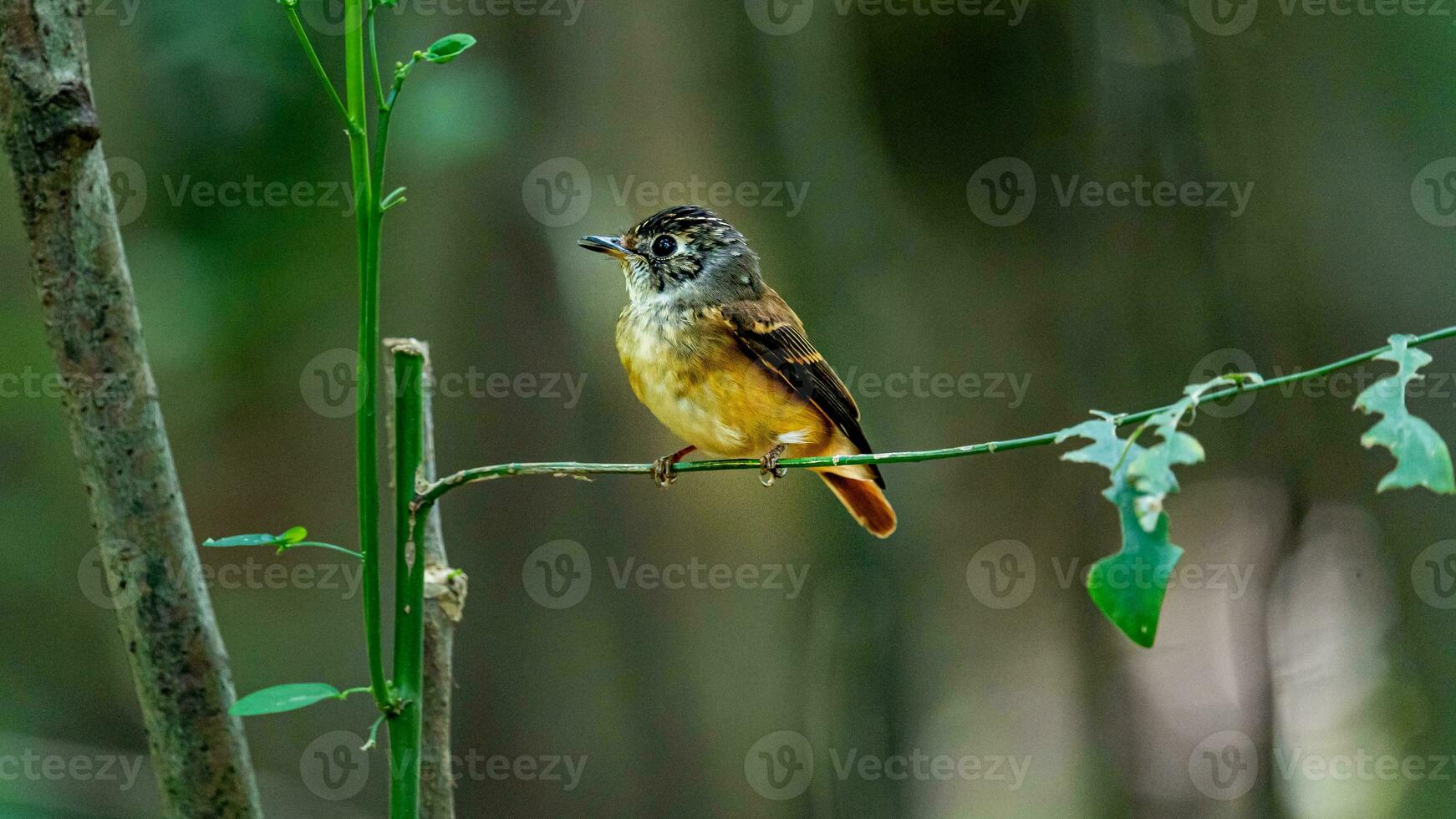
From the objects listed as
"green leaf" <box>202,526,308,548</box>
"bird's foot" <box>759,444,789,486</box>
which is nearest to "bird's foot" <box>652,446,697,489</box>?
"bird's foot" <box>759,444,789,486</box>

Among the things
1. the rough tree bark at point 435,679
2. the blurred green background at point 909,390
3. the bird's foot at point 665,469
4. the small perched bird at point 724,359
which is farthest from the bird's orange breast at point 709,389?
the blurred green background at point 909,390

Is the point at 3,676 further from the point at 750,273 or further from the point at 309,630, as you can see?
the point at 750,273

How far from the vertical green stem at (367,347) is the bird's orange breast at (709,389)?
1694mm

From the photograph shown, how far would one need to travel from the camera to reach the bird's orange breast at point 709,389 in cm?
314

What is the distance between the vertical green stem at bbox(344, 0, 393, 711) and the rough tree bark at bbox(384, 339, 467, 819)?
11.8 inches

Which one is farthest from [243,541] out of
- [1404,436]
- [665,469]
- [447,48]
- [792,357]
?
[792,357]

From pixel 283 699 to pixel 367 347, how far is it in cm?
45

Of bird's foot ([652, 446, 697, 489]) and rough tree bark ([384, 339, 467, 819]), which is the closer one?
rough tree bark ([384, 339, 467, 819])

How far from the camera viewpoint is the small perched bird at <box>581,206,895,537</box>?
316 cm

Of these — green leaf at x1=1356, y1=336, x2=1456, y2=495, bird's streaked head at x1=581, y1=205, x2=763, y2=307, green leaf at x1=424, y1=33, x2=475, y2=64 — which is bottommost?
green leaf at x1=1356, y1=336, x2=1456, y2=495

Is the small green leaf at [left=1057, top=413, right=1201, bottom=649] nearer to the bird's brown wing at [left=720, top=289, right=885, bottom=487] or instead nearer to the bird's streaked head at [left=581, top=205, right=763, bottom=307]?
the bird's brown wing at [left=720, top=289, right=885, bottom=487]

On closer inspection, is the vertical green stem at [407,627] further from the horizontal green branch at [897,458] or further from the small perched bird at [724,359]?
the small perched bird at [724,359]

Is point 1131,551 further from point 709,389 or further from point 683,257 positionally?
point 683,257

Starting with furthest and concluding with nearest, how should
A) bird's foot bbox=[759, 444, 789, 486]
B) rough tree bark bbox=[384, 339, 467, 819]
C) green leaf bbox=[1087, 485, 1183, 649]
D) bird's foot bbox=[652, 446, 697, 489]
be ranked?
bird's foot bbox=[759, 444, 789, 486], bird's foot bbox=[652, 446, 697, 489], rough tree bark bbox=[384, 339, 467, 819], green leaf bbox=[1087, 485, 1183, 649]
